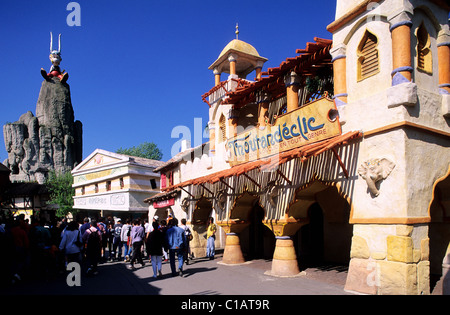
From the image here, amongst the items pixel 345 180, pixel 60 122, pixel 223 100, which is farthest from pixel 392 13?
pixel 60 122

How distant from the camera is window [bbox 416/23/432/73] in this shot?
8.30 metres

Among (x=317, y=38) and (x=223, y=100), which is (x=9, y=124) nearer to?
(x=223, y=100)

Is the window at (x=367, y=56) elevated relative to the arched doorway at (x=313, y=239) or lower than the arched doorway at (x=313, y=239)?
elevated

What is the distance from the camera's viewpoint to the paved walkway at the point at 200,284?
28.8 feet

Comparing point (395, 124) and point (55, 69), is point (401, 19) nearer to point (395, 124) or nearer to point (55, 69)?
point (395, 124)

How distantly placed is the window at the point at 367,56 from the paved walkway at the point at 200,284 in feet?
16.8

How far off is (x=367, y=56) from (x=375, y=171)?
2831 mm

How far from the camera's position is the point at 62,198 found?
3466 cm

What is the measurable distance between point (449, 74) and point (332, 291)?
589cm

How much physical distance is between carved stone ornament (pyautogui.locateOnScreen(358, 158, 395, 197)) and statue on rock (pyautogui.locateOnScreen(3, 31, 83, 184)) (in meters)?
41.6

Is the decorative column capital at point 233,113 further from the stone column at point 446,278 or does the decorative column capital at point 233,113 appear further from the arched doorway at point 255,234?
the stone column at point 446,278

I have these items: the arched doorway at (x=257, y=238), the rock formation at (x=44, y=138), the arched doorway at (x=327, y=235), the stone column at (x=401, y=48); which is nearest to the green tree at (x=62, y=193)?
the rock formation at (x=44, y=138)

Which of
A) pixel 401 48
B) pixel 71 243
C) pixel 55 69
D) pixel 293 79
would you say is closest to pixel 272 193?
pixel 293 79

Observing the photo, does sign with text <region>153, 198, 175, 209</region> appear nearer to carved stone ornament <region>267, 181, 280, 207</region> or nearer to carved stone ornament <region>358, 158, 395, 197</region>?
carved stone ornament <region>267, 181, 280, 207</region>
